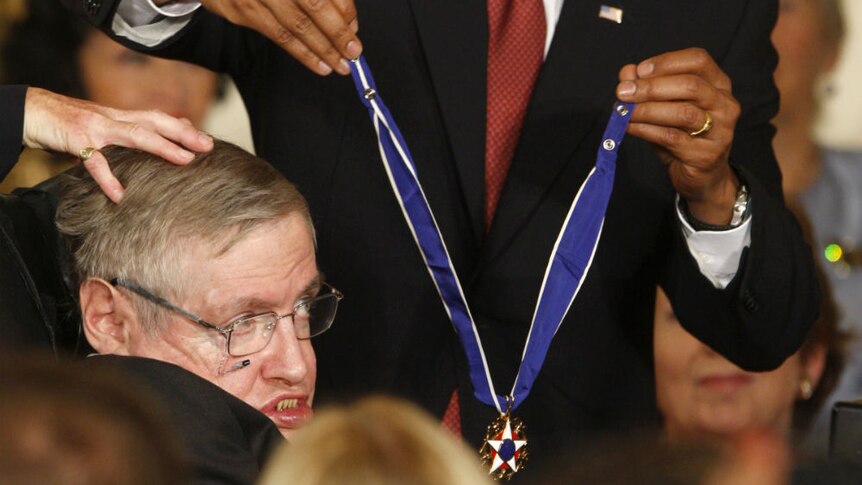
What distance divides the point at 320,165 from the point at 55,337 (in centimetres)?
71

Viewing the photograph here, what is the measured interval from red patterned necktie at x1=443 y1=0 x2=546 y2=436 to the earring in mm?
1632

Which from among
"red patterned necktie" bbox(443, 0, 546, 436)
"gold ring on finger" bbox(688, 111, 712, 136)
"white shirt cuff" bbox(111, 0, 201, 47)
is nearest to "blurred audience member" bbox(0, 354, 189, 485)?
"gold ring on finger" bbox(688, 111, 712, 136)

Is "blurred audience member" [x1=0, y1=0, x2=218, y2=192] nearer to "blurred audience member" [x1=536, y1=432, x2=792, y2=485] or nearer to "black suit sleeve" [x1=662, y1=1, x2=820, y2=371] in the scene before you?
"black suit sleeve" [x1=662, y1=1, x2=820, y2=371]

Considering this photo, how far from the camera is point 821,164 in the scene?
431 centimetres

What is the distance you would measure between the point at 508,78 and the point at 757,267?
66 cm

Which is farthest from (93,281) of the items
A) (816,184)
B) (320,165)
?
(816,184)

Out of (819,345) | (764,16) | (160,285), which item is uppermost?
(764,16)

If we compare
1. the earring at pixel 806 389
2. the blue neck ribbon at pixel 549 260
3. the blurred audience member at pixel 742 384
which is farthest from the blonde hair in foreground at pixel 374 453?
the earring at pixel 806 389

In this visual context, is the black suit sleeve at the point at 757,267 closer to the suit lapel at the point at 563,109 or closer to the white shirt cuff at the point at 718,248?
the white shirt cuff at the point at 718,248

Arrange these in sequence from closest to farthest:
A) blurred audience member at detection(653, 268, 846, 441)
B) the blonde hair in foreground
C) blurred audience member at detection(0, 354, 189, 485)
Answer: blurred audience member at detection(0, 354, 189, 485) → the blonde hair in foreground → blurred audience member at detection(653, 268, 846, 441)

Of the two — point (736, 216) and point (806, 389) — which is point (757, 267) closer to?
point (736, 216)

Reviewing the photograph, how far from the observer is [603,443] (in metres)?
1.41

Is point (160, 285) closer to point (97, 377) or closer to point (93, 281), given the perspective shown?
point (93, 281)

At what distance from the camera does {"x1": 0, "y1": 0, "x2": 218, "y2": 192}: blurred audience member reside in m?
4.28
